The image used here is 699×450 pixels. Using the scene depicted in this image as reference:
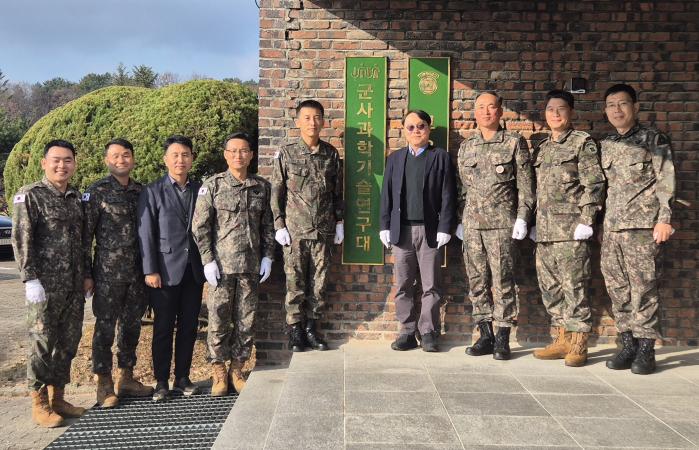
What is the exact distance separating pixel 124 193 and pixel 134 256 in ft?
1.58

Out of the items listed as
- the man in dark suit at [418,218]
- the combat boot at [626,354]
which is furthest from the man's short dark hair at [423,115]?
the combat boot at [626,354]

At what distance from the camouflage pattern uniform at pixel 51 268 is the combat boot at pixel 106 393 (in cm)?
24

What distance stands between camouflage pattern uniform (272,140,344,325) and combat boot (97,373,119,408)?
1399mm

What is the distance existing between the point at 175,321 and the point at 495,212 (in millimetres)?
2627

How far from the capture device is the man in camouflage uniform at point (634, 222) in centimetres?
404

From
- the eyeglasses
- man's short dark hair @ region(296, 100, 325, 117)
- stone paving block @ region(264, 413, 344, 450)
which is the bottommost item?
stone paving block @ region(264, 413, 344, 450)

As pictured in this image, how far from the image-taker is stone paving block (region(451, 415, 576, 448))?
282 centimetres

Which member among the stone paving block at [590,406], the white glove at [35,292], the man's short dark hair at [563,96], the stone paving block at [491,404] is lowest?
the stone paving block at [590,406]

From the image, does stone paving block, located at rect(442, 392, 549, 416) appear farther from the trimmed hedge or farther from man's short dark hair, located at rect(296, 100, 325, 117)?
the trimmed hedge

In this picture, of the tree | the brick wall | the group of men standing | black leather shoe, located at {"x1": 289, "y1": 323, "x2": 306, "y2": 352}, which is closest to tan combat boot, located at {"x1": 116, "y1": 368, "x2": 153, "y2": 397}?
the group of men standing

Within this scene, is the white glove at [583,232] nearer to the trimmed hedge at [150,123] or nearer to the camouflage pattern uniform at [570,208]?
the camouflage pattern uniform at [570,208]

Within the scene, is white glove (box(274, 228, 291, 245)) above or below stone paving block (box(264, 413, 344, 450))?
above

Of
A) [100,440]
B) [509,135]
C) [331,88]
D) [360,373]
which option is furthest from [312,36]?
[100,440]

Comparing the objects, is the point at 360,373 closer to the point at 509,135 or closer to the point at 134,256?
the point at 134,256
